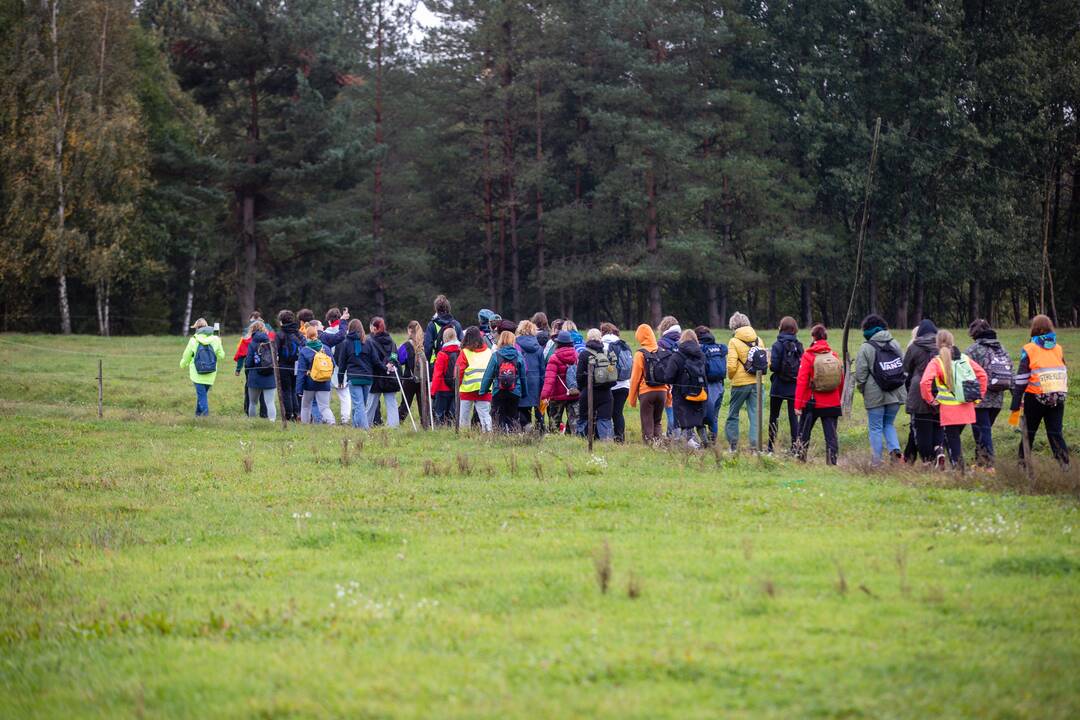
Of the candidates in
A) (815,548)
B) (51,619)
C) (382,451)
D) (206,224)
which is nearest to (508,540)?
(815,548)

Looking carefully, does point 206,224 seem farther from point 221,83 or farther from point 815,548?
point 815,548

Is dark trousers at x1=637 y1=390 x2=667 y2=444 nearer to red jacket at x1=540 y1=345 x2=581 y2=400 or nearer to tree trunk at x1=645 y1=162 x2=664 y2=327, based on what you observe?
red jacket at x1=540 y1=345 x2=581 y2=400

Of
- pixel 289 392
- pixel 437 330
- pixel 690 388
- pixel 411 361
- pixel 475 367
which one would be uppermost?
pixel 437 330

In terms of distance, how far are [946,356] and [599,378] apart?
5.08m

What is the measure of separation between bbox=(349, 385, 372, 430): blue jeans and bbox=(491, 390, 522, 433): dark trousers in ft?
8.24

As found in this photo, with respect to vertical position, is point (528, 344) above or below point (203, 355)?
above

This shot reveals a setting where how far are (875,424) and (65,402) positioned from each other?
1847 cm

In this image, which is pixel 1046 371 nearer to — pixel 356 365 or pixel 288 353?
pixel 356 365

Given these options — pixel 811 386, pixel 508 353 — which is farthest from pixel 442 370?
pixel 811 386

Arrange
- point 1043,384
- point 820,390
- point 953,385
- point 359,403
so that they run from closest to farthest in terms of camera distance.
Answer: point 953,385 → point 1043,384 → point 820,390 → point 359,403

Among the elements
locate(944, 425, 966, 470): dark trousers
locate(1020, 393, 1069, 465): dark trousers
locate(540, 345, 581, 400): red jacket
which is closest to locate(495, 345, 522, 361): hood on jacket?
locate(540, 345, 581, 400): red jacket

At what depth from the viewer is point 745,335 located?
1747 cm

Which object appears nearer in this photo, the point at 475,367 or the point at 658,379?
the point at 658,379

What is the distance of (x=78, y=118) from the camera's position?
45.8 m
